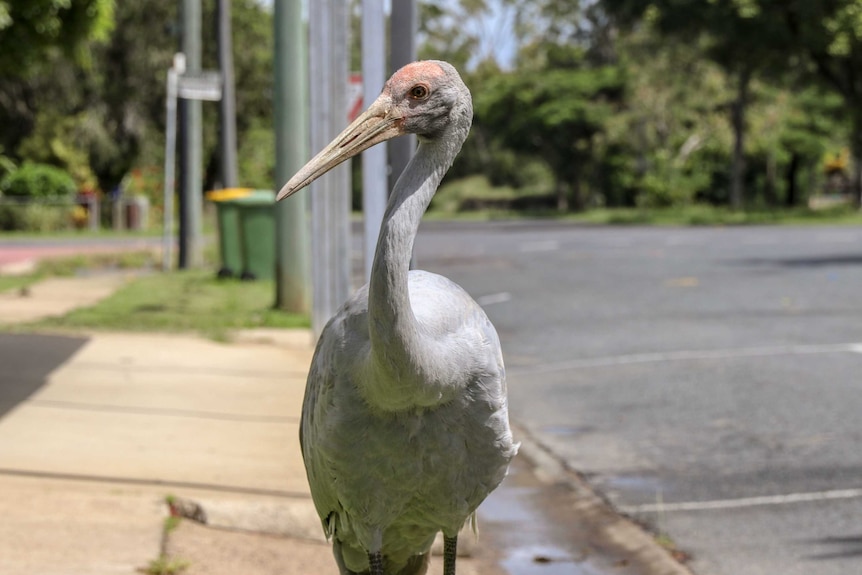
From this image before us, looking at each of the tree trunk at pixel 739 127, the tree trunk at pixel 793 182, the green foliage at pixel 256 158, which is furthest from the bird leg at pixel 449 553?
the tree trunk at pixel 793 182

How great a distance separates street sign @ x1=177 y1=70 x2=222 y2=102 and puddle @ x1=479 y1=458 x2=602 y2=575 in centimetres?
1069

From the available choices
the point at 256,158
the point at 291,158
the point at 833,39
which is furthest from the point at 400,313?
the point at 256,158

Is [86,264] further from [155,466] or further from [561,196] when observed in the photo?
[561,196]

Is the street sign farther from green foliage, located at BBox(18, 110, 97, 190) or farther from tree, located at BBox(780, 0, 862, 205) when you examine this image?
green foliage, located at BBox(18, 110, 97, 190)

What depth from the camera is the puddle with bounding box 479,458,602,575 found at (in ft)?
18.5

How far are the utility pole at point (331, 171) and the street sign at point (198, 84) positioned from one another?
6.68m

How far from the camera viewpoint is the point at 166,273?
18.3m

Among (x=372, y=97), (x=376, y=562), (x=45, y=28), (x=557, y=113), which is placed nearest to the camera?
(x=376, y=562)

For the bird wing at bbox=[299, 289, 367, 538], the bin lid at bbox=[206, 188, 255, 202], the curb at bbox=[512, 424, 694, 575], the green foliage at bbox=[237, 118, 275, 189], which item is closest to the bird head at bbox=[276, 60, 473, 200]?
the bird wing at bbox=[299, 289, 367, 538]

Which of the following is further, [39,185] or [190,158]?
[39,185]

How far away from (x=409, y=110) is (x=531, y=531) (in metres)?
3.13

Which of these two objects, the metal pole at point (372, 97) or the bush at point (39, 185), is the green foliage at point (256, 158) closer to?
the bush at point (39, 185)

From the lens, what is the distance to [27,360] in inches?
383

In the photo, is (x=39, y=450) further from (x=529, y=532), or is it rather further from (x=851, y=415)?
(x=851, y=415)
